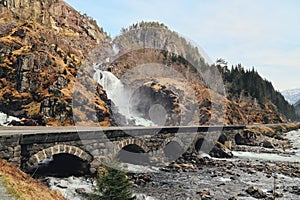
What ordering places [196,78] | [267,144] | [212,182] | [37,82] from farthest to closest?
[196,78], [267,144], [37,82], [212,182]

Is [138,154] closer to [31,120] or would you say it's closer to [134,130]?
[134,130]

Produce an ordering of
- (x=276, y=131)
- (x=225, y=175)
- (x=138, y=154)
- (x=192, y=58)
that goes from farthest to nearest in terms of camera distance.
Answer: (x=192, y=58), (x=276, y=131), (x=138, y=154), (x=225, y=175)

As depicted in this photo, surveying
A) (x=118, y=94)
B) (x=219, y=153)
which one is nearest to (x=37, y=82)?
(x=118, y=94)

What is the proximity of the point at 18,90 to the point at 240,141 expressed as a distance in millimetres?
48957

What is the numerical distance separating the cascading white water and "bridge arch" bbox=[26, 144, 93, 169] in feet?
158

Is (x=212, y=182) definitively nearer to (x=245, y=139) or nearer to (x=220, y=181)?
(x=220, y=181)

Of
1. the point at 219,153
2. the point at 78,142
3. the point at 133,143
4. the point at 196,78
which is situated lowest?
the point at 219,153

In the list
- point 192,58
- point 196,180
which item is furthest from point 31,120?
point 192,58

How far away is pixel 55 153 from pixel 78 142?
2494mm

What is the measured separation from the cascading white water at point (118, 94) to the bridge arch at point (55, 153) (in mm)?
48056

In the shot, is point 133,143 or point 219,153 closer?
point 133,143

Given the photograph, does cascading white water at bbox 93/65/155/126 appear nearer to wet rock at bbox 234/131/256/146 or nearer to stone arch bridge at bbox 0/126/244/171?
wet rock at bbox 234/131/256/146

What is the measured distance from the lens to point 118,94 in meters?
82.6

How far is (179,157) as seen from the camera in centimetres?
4134
